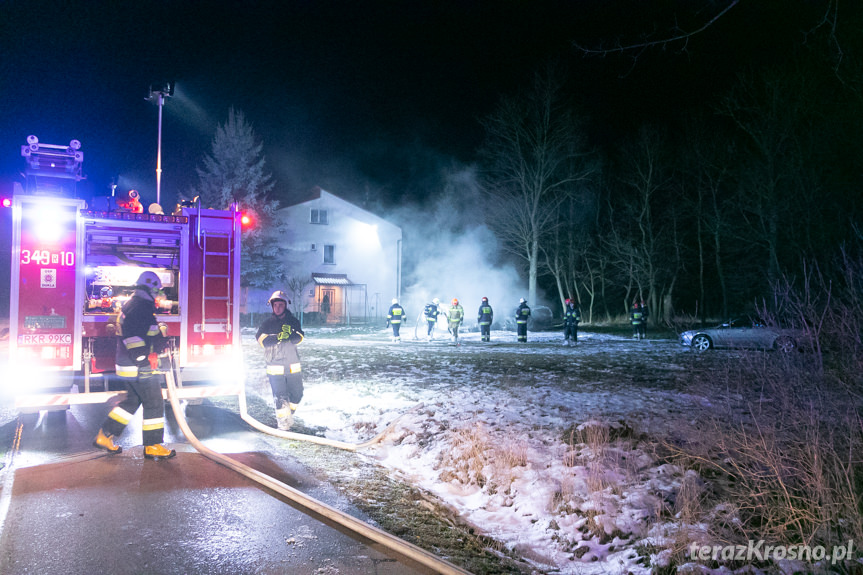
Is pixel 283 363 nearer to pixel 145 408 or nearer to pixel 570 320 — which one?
pixel 145 408

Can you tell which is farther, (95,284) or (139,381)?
(95,284)

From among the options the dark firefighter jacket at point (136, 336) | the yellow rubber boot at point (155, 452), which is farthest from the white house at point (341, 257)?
the yellow rubber boot at point (155, 452)

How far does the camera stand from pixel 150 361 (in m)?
5.69

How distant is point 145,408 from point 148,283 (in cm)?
139

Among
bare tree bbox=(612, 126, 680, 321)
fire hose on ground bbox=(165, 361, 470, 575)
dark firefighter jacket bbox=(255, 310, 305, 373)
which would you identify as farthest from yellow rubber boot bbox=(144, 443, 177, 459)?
bare tree bbox=(612, 126, 680, 321)

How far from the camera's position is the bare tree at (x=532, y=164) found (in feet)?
94.9

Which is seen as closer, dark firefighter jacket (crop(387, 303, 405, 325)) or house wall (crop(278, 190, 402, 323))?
dark firefighter jacket (crop(387, 303, 405, 325))

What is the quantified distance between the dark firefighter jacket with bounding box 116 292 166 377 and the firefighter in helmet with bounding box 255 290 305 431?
1.44 meters

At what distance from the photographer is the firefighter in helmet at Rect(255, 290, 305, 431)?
7.00 meters

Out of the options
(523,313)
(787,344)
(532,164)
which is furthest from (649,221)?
(787,344)

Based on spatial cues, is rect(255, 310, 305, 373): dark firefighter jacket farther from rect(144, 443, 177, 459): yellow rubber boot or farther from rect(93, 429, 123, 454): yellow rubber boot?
rect(93, 429, 123, 454): yellow rubber boot

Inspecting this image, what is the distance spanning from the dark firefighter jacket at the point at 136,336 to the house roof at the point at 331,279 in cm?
2907

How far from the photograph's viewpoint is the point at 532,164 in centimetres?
3008

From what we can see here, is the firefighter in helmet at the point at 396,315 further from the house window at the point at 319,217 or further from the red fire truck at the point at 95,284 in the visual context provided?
the house window at the point at 319,217
